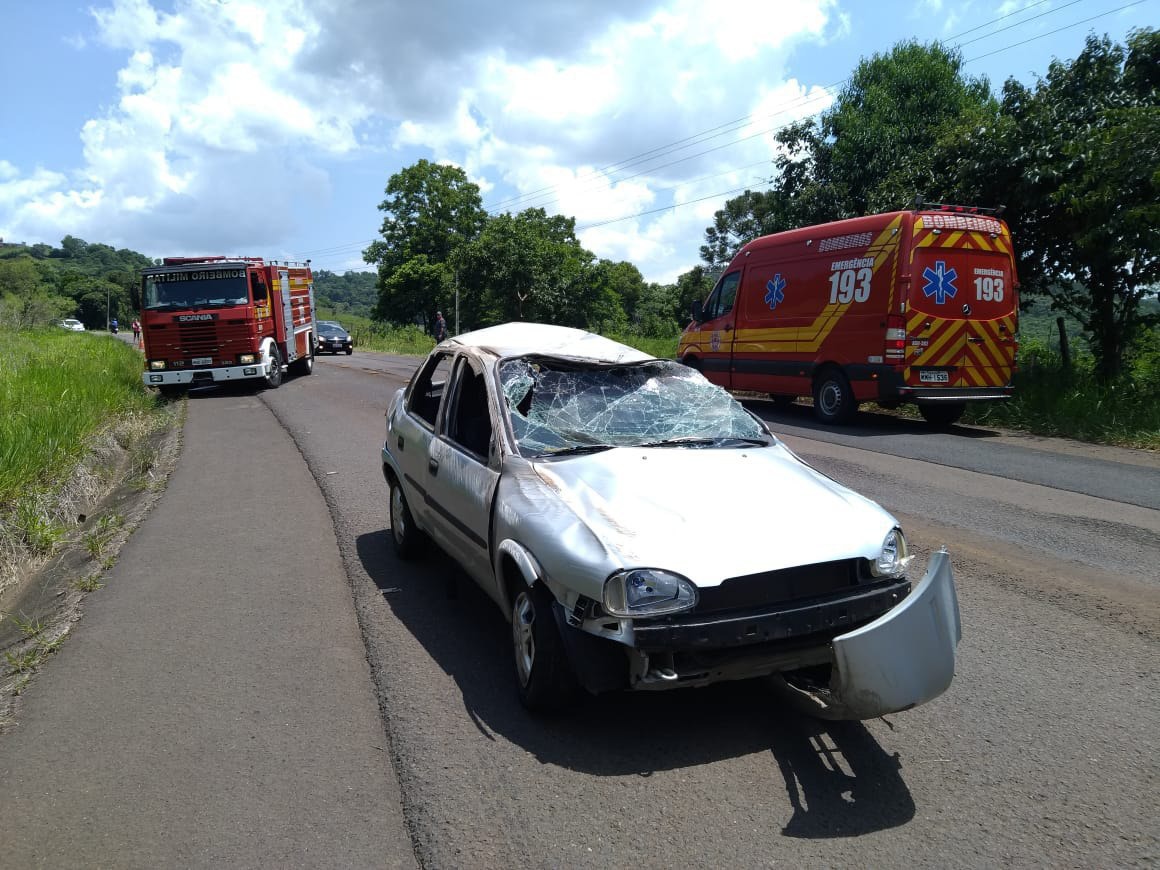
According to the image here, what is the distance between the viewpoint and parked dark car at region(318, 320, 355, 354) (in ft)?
122

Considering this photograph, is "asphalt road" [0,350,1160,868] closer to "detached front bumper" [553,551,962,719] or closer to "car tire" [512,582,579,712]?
"car tire" [512,582,579,712]

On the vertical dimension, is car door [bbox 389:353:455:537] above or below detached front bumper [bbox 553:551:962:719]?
above

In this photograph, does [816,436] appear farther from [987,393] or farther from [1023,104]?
[1023,104]

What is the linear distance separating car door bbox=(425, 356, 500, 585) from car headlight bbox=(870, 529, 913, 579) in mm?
1734

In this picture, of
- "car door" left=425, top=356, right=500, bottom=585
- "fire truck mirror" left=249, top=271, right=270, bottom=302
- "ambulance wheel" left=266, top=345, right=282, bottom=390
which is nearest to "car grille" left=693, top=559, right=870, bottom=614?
"car door" left=425, top=356, right=500, bottom=585

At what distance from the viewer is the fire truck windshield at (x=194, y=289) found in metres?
17.8

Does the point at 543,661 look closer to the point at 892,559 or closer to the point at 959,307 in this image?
the point at 892,559

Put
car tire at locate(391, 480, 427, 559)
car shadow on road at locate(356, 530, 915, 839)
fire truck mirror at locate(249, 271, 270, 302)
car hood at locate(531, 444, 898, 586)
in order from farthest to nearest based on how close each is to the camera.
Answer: fire truck mirror at locate(249, 271, 270, 302) → car tire at locate(391, 480, 427, 559) → car hood at locate(531, 444, 898, 586) → car shadow on road at locate(356, 530, 915, 839)

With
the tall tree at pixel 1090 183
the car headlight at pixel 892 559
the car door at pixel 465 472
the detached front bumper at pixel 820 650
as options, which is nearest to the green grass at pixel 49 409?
the car door at pixel 465 472

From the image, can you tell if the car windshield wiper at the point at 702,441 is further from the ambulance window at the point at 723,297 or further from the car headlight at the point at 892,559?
the ambulance window at the point at 723,297

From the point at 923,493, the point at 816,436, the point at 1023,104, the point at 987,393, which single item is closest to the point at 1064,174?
the point at 1023,104

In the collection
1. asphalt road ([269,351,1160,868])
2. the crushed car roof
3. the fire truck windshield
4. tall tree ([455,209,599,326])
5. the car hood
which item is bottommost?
asphalt road ([269,351,1160,868])

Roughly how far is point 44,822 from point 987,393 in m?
11.9

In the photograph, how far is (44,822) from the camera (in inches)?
119
